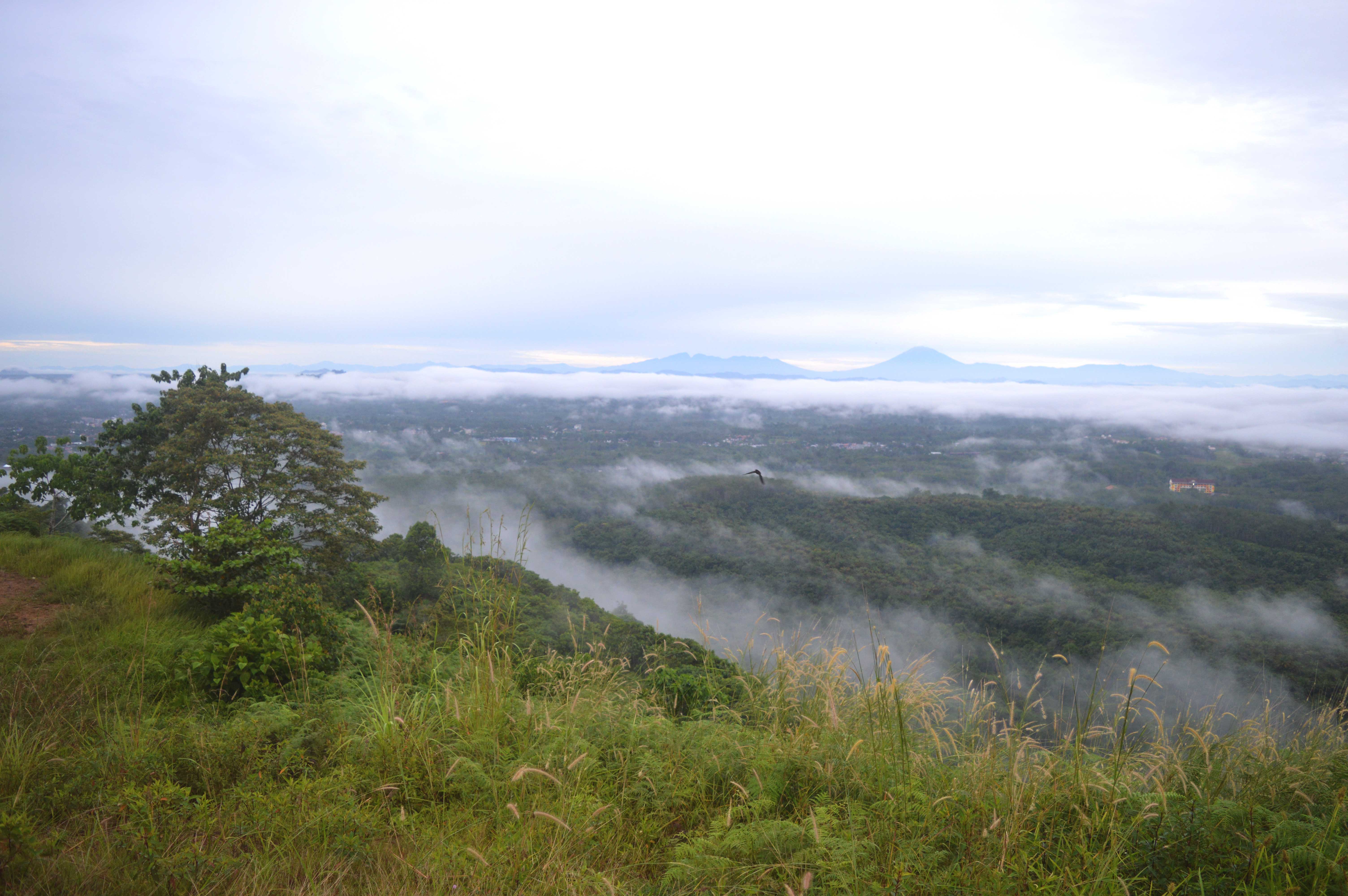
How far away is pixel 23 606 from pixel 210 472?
10.5m

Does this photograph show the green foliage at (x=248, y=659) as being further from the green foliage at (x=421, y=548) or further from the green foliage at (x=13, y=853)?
the green foliage at (x=421, y=548)

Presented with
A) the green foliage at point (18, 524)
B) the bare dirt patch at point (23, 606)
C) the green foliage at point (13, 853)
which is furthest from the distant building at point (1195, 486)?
the green foliage at point (18, 524)

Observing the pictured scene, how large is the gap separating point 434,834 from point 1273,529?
82953 mm

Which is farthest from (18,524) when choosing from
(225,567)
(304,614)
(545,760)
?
(545,760)

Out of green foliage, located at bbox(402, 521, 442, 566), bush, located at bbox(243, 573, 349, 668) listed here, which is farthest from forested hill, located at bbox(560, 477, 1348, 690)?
bush, located at bbox(243, 573, 349, 668)

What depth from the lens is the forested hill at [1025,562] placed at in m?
37.3

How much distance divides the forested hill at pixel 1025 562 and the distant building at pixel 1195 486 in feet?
89.9

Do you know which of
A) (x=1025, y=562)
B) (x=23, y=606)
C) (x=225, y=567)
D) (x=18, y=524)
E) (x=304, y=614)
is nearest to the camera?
(x=304, y=614)

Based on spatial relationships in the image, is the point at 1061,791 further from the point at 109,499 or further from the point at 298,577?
the point at 109,499

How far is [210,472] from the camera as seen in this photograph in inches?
526

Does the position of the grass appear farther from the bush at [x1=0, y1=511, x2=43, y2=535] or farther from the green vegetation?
the bush at [x1=0, y1=511, x2=43, y2=535]

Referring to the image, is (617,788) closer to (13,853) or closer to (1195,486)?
(13,853)

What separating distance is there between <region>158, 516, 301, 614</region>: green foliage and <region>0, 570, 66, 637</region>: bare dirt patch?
0.78 meters

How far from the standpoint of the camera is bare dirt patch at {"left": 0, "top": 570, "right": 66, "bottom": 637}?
166 inches
